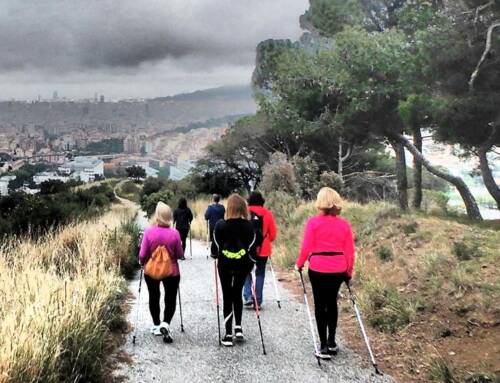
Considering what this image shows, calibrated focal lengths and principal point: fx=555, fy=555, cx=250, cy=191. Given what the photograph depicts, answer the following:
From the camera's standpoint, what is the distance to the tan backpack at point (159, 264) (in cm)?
611

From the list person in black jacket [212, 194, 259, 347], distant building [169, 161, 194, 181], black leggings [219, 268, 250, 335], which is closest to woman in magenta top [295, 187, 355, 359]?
person in black jacket [212, 194, 259, 347]

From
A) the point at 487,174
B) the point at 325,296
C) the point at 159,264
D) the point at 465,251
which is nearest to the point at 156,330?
the point at 159,264

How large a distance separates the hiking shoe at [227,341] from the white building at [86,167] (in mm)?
71565

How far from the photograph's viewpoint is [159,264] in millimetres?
6113

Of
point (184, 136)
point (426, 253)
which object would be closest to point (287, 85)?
point (426, 253)

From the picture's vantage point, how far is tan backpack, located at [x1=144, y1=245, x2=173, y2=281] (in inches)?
241

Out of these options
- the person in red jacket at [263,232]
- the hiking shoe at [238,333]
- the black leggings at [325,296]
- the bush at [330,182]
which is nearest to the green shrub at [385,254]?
the person in red jacket at [263,232]

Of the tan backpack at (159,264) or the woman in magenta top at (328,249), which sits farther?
the tan backpack at (159,264)

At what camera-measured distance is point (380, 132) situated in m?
23.7

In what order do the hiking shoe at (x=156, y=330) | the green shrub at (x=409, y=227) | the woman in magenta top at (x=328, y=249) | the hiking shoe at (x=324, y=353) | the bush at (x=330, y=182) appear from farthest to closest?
the bush at (x=330, y=182) < the green shrub at (x=409, y=227) < the hiking shoe at (x=156, y=330) < the hiking shoe at (x=324, y=353) < the woman in magenta top at (x=328, y=249)

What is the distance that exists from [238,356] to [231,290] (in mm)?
741

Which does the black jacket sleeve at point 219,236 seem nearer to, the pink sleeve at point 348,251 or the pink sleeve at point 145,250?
the pink sleeve at point 145,250

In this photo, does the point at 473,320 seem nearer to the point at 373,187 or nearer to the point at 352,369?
the point at 352,369

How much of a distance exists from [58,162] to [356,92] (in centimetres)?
7634
